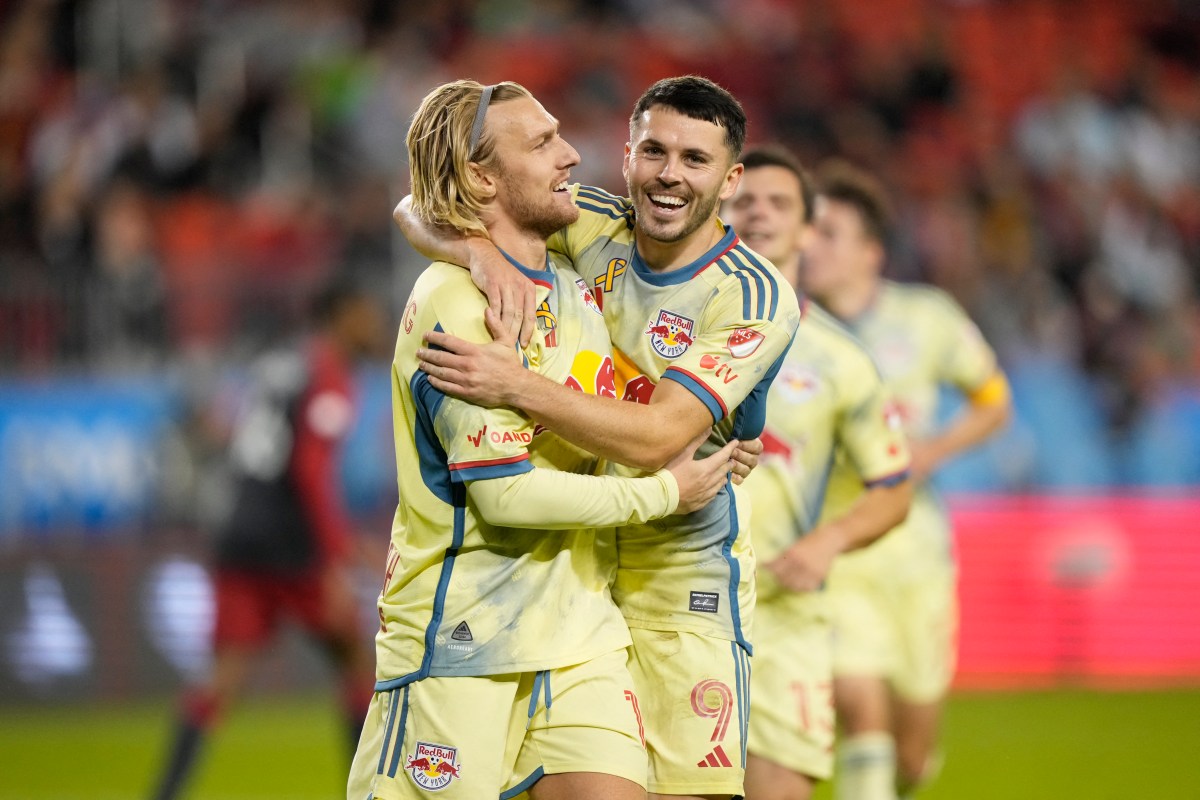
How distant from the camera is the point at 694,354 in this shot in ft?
14.8

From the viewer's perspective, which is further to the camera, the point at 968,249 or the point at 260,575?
the point at 968,249

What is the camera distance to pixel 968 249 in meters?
15.5

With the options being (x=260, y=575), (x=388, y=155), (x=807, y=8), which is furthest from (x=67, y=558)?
(x=807, y=8)

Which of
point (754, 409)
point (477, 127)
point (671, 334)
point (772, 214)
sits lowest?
point (754, 409)

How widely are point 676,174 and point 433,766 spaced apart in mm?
1739

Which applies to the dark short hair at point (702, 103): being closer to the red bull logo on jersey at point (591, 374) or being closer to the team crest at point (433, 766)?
the red bull logo on jersey at point (591, 374)

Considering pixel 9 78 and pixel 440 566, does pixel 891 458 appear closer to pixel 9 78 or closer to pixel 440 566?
pixel 440 566

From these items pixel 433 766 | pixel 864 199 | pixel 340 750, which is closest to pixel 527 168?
pixel 433 766

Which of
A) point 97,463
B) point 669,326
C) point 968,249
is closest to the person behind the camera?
point 669,326

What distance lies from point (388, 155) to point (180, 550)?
4.87 metres

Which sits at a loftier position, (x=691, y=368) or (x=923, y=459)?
(x=691, y=368)

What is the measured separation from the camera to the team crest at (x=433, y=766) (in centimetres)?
420

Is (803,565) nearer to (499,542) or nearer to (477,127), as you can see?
(499,542)

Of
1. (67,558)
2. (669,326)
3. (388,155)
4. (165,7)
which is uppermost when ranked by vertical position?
(165,7)
